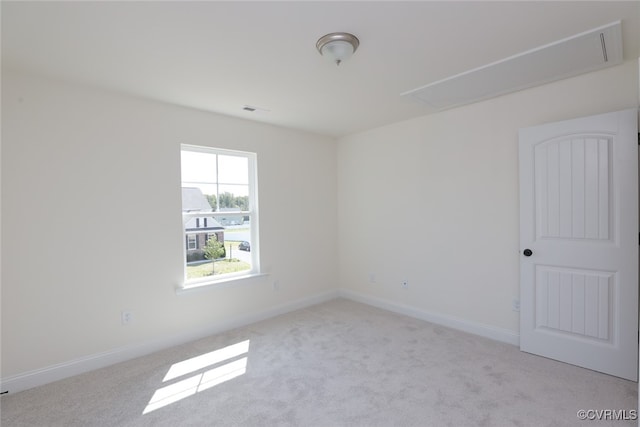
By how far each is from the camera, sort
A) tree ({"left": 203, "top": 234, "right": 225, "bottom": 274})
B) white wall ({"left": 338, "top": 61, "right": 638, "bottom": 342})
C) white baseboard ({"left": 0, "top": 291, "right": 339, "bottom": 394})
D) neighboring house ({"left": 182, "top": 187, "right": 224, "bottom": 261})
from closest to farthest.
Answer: white baseboard ({"left": 0, "top": 291, "right": 339, "bottom": 394}) < white wall ({"left": 338, "top": 61, "right": 638, "bottom": 342}) < neighboring house ({"left": 182, "top": 187, "right": 224, "bottom": 261}) < tree ({"left": 203, "top": 234, "right": 225, "bottom": 274})

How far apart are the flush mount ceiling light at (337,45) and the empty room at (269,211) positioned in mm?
23

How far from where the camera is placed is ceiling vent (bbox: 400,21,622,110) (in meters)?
2.08

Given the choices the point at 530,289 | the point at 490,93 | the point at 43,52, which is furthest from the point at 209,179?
the point at 530,289

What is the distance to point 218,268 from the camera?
364 cm

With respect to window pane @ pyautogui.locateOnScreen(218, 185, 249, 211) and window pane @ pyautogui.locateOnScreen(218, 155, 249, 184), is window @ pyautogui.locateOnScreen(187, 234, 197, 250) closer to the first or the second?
window pane @ pyautogui.locateOnScreen(218, 185, 249, 211)

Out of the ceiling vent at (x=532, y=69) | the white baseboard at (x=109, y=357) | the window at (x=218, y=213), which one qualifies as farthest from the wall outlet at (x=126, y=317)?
the ceiling vent at (x=532, y=69)

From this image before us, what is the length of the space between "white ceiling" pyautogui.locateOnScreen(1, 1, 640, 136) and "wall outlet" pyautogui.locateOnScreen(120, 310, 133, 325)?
6.61 ft

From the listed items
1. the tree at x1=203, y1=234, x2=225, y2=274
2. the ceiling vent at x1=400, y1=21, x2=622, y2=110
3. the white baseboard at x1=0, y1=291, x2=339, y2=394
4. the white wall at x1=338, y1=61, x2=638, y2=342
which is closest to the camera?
the ceiling vent at x1=400, y1=21, x2=622, y2=110

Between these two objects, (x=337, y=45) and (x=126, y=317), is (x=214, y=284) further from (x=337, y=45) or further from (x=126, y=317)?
(x=337, y=45)

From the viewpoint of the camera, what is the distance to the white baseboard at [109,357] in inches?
94.6

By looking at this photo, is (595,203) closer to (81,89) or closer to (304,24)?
(304,24)

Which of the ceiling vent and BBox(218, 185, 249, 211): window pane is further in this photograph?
BBox(218, 185, 249, 211): window pane

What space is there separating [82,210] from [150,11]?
184 cm

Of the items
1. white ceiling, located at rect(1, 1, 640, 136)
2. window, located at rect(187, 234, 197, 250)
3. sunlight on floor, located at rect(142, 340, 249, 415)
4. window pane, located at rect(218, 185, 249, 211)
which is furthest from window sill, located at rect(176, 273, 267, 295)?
white ceiling, located at rect(1, 1, 640, 136)
